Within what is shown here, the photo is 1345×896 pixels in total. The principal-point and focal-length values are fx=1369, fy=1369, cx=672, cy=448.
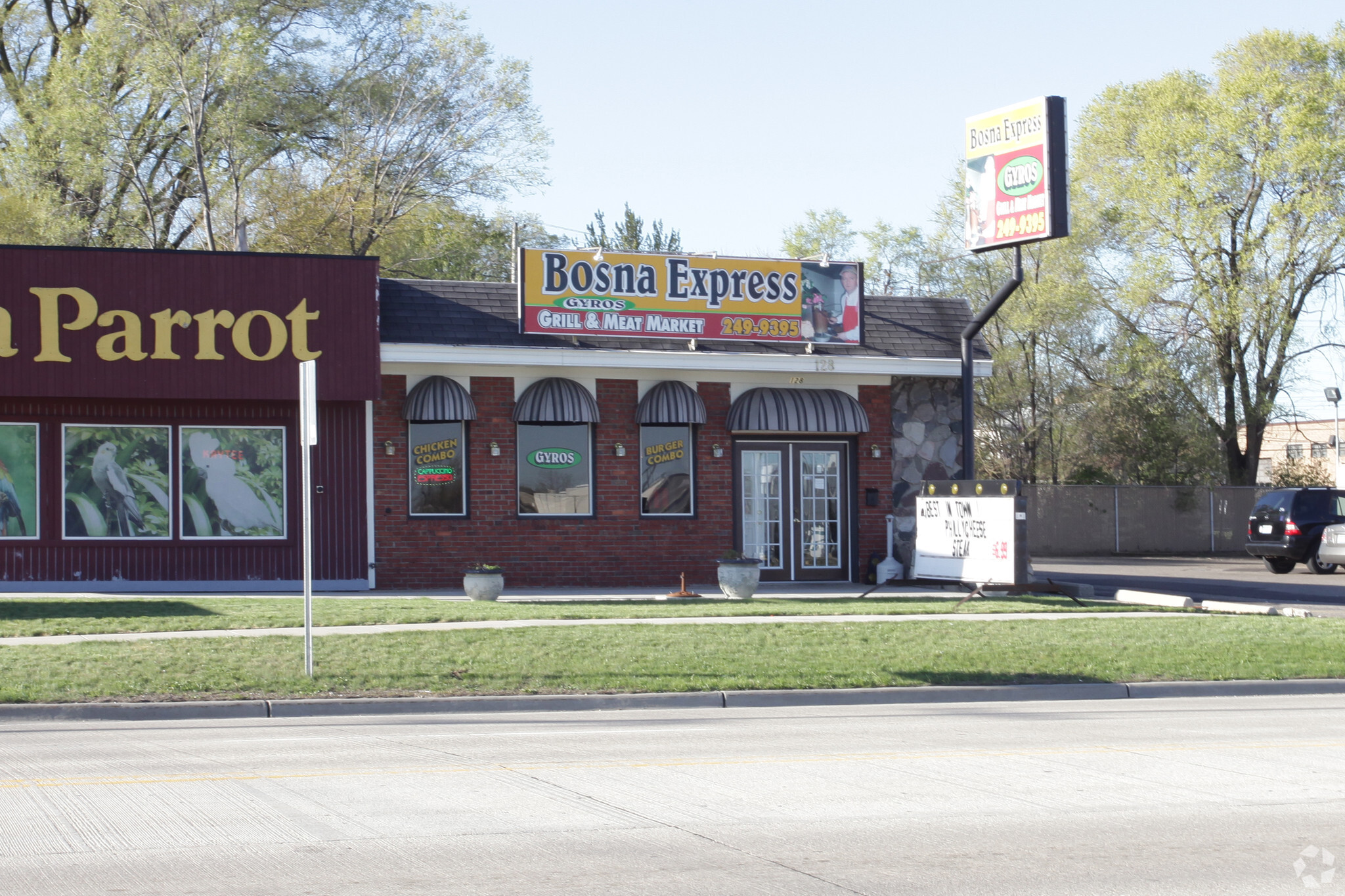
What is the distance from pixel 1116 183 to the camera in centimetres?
4144

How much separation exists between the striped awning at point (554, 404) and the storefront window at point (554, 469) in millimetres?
287

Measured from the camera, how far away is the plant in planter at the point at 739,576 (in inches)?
790

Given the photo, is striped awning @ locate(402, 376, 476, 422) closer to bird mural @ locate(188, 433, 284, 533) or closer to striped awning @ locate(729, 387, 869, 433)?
bird mural @ locate(188, 433, 284, 533)

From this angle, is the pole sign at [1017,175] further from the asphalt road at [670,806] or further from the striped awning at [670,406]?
the asphalt road at [670,806]

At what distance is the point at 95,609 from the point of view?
675 inches

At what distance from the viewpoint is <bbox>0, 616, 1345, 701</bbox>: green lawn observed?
12.4 m

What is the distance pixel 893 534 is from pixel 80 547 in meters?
13.2

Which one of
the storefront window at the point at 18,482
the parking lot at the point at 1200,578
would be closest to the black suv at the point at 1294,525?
the parking lot at the point at 1200,578

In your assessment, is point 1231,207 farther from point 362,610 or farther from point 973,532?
point 362,610

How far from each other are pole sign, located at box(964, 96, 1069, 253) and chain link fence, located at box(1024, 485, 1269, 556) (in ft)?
60.3

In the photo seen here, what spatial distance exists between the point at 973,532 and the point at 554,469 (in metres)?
6.87

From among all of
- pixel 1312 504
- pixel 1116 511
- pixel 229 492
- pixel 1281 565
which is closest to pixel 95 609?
pixel 229 492

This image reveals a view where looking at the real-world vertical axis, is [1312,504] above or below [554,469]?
below

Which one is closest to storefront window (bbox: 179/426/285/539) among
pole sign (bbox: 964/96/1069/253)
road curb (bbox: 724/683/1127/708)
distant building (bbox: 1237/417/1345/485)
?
road curb (bbox: 724/683/1127/708)
